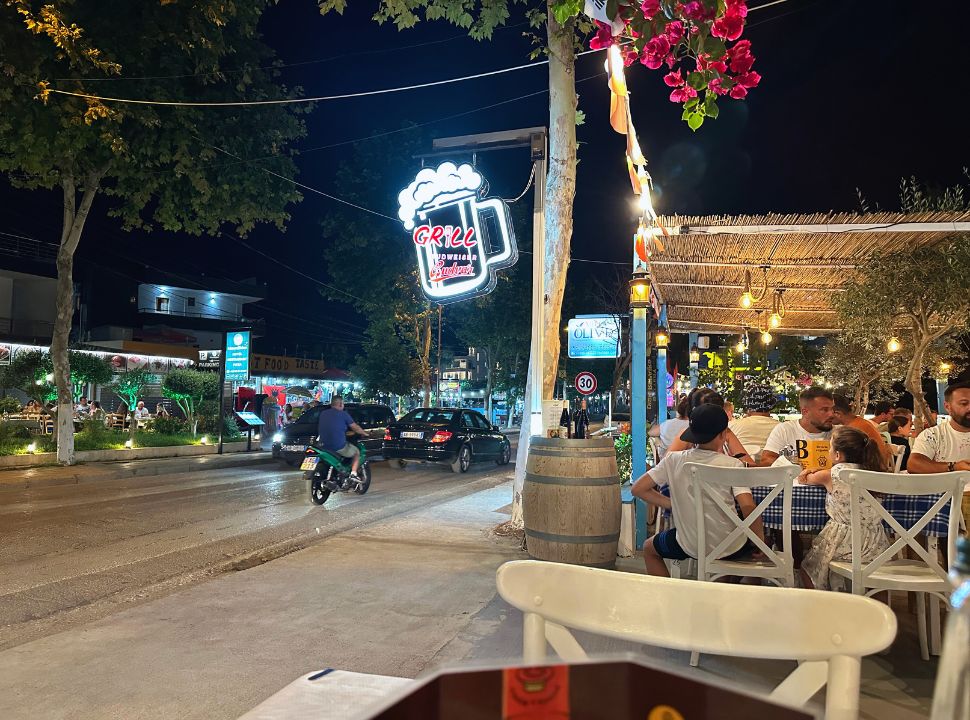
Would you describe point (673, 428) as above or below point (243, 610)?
above

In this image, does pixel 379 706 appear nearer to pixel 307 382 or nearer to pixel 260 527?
pixel 260 527

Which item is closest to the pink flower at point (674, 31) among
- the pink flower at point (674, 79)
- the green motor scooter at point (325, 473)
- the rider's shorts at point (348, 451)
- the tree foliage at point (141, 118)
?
the pink flower at point (674, 79)

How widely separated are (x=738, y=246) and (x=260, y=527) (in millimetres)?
6582

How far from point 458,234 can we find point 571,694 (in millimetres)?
8969

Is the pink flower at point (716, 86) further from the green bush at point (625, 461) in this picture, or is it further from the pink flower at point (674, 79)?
the green bush at point (625, 461)

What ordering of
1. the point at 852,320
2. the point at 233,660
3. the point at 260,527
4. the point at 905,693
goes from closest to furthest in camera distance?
the point at 905,693, the point at 233,660, the point at 260,527, the point at 852,320

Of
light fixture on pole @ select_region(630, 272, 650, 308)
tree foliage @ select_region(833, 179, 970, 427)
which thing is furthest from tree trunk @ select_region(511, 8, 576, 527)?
tree foliage @ select_region(833, 179, 970, 427)

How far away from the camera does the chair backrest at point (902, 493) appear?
3617 mm

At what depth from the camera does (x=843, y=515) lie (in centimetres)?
400

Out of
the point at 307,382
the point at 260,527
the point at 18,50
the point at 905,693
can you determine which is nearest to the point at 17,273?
the point at 307,382

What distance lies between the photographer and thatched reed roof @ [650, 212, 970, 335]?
22.6ft

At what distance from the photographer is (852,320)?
9.74m

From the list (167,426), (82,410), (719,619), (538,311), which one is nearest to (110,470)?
(167,426)

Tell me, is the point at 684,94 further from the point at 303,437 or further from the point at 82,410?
the point at 82,410
